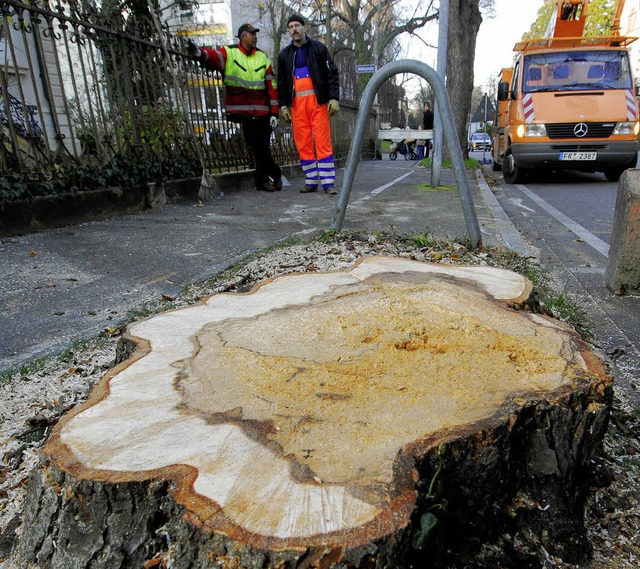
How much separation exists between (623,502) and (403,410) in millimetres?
825

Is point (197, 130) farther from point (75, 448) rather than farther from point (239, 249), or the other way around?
point (75, 448)

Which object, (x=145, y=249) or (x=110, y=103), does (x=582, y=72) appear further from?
(x=145, y=249)

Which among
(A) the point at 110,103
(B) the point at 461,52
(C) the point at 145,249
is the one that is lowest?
(C) the point at 145,249

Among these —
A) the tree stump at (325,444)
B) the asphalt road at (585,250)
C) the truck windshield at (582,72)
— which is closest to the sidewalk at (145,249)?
the asphalt road at (585,250)

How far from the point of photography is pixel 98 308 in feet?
9.05

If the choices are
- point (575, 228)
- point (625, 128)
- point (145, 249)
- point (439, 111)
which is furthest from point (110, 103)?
point (625, 128)

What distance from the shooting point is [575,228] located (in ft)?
16.8

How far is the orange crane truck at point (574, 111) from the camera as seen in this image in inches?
331

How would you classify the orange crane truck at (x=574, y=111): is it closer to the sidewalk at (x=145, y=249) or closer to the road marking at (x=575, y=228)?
the road marking at (x=575, y=228)

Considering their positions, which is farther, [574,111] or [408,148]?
[408,148]

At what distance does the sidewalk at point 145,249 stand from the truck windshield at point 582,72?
12.2 feet

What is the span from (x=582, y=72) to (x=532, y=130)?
1453mm

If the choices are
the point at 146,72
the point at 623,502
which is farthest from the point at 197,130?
the point at 623,502

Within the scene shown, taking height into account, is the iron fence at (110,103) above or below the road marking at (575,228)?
above
